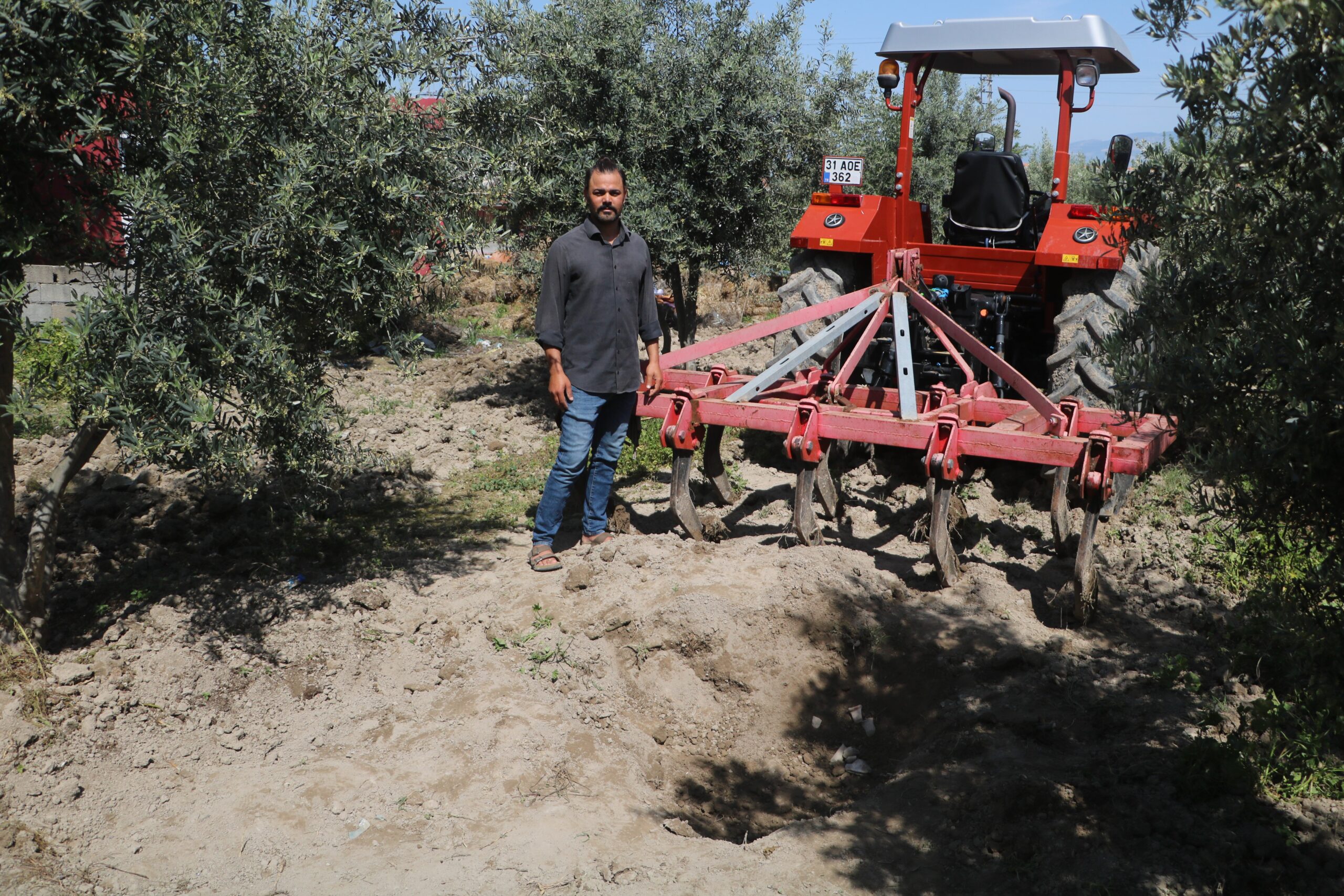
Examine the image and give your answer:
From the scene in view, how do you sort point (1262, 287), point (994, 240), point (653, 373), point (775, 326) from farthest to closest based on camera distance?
1. point (994, 240)
2. point (775, 326)
3. point (653, 373)
4. point (1262, 287)

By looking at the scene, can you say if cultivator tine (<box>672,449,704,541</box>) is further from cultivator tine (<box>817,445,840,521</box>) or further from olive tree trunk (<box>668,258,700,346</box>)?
olive tree trunk (<box>668,258,700,346</box>)

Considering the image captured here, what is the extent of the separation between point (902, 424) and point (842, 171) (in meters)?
2.52

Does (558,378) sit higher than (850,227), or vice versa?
(850,227)

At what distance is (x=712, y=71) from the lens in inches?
318

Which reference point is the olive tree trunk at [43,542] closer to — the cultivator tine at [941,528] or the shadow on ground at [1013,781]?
the shadow on ground at [1013,781]

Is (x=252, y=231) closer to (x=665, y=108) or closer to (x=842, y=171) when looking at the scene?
(x=842, y=171)

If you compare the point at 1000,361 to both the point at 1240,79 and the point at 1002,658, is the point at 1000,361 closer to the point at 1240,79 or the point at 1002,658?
the point at 1002,658

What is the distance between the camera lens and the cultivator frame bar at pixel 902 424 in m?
4.71

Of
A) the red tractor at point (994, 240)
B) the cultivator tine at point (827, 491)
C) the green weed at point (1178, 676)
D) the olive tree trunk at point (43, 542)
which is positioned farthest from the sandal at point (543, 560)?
the green weed at point (1178, 676)

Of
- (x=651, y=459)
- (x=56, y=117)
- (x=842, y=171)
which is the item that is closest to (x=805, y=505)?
(x=651, y=459)

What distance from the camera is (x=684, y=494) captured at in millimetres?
5402

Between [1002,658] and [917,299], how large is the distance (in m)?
2.39

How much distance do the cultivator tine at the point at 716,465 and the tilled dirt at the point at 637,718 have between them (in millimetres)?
139

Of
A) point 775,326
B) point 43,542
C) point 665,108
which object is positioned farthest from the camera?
point 665,108
